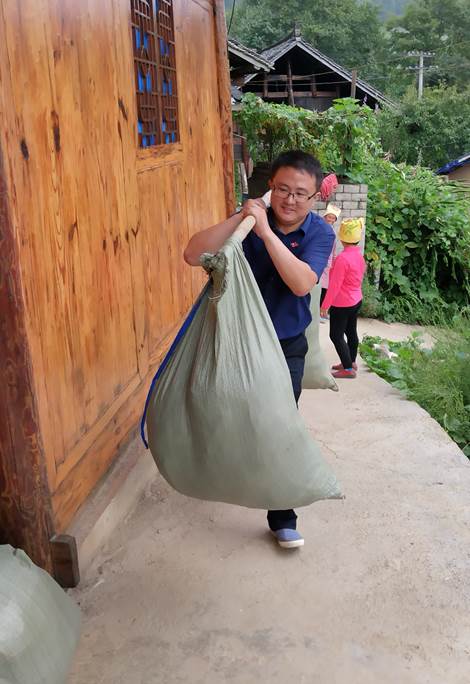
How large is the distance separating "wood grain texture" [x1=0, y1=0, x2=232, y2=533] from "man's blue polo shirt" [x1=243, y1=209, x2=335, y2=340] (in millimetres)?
598

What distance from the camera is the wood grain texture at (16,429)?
1.84 m

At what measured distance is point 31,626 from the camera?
1.77 m

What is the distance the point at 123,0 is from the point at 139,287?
121cm

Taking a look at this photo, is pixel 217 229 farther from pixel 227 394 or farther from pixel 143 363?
pixel 143 363

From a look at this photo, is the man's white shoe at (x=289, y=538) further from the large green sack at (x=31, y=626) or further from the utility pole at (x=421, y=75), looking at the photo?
the utility pole at (x=421, y=75)

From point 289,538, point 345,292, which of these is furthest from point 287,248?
point 345,292

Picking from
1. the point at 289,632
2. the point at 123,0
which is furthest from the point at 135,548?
the point at 123,0

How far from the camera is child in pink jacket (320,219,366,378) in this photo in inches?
196

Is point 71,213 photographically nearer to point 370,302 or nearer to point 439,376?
point 439,376

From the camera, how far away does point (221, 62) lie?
4.77 m

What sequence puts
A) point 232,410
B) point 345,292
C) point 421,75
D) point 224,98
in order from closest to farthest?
point 232,410 → point 224,98 → point 345,292 → point 421,75

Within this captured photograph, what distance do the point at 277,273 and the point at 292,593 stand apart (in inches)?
43.5

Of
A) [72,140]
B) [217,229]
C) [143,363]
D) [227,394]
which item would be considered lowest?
[143,363]

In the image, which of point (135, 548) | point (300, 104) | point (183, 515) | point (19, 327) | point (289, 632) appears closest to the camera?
point (19, 327)
